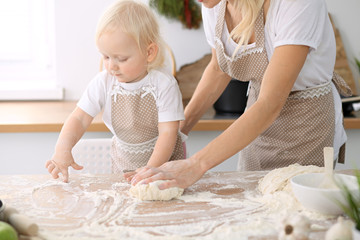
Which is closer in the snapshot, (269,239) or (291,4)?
(269,239)

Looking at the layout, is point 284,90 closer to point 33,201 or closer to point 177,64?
point 33,201

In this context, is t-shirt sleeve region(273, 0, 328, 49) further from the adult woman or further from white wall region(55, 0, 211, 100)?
white wall region(55, 0, 211, 100)

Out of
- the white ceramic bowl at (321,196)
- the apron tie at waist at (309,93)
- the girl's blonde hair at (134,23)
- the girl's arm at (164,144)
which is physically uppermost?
the girl's blonde hair at (134,23)

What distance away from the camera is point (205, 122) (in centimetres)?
231

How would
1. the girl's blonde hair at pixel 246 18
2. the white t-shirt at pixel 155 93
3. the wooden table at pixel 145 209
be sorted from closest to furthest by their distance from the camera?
the wooden table at pixel 145 209, the girl's blonde hair at pixel 246 18, the white t-shirt at pixel 155 93

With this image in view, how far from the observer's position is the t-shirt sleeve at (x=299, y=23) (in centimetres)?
128

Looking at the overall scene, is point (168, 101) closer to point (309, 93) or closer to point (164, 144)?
point (164, 144)

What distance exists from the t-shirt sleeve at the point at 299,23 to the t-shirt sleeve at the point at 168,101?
1.15 feet

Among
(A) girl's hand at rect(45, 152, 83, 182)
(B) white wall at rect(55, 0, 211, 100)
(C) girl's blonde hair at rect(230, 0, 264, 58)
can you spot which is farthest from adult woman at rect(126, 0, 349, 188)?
(B) white wall at rect(55, 0, 211, 100)

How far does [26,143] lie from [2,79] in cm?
76

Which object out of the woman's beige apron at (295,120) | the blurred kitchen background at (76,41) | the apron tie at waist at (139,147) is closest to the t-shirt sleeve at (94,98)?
the apron tie at waist at (139,147)

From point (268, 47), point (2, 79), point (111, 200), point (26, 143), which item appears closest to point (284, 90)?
point (268, 47)

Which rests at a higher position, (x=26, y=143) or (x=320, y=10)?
(x=320, y=10)

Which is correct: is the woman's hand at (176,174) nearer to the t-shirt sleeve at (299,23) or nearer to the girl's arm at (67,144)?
the girl's arm at (67,144)
